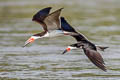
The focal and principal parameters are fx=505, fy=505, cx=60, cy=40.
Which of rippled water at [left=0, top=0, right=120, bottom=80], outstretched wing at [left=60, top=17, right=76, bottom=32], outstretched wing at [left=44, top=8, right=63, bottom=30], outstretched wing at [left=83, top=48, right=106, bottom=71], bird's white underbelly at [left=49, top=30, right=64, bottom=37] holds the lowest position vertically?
rippled water at [left=0, top=0, right=120, bottom=80]

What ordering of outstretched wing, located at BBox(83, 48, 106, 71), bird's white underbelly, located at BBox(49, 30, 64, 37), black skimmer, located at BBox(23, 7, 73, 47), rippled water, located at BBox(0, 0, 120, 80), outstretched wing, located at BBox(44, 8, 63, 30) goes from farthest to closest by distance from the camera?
bird's white underbelly, located at BBox(49, 30, 64, 37)
black skimmer, located at BBox(23, 7, 73, 47)
outstretched wing, located at BBox(44, 8, 63, 30)
rippled water, located at BBox(0, 0, 120, 80)
outstretched wing, located at BBox(83, 48, 106, 71)

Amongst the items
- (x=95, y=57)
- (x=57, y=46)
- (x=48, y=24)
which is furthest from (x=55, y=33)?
(x=57, y=46)

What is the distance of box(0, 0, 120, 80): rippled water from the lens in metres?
12.3

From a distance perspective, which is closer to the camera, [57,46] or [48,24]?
[48,24]

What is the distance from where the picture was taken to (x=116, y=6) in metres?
28.4

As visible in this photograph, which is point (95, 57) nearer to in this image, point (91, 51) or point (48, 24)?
point (91, 51)

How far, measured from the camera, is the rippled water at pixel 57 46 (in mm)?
12320

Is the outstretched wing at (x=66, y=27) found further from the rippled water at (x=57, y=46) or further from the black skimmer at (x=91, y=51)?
the rippled water at (x=57, y=46)

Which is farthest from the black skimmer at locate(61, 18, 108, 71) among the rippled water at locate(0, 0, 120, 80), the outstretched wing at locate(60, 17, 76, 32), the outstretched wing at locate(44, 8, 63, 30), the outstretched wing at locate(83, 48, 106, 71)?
the outstretched wing at locate(44, 8, 63, 30)

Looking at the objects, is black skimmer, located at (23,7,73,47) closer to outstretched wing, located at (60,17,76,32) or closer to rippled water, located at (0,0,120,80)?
outstretched wing, located at (60,17,76,32)

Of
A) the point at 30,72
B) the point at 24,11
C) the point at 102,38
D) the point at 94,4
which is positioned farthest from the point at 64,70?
the point at 94,4

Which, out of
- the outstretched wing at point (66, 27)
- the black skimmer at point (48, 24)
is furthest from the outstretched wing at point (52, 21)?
the outstretched wing at point (66, 27)

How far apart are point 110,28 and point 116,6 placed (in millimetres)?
8469

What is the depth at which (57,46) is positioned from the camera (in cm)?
1659
